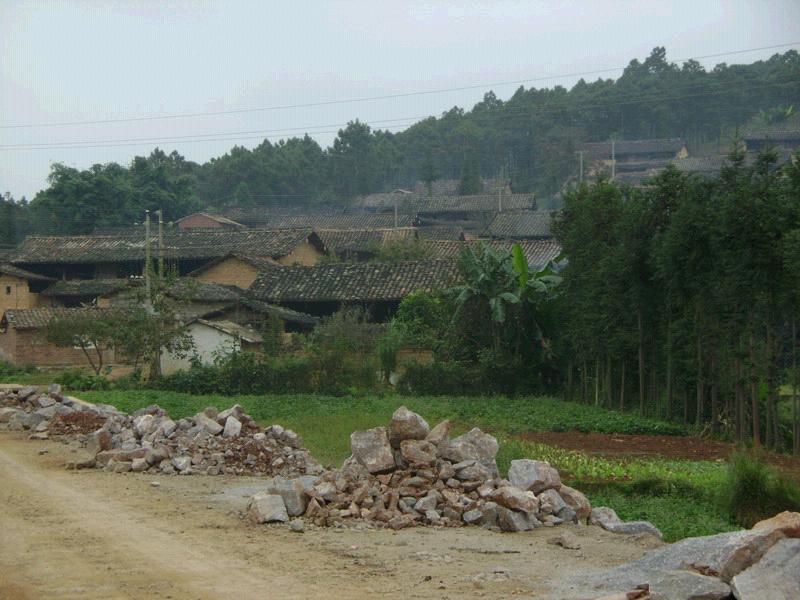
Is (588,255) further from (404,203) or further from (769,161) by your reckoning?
(404,203)

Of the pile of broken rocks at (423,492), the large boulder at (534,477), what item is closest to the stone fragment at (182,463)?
the pile of broken rocks at (423,492)

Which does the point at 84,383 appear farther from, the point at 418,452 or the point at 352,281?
the point at 418,452

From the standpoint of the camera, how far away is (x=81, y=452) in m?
19.2

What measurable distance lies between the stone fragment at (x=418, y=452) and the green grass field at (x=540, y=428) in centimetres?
243

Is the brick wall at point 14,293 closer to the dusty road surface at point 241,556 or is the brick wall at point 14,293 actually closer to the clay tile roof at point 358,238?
the clay tile roof at point 358,238

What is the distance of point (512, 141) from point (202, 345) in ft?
194

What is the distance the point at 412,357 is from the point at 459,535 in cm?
2241

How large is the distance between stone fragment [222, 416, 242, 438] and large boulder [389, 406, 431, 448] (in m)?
5.30

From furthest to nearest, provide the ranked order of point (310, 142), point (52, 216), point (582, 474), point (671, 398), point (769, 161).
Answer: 1. point (310, 142)
2. point (52, 216)
3. point (671, 398)
4. point (769, 161)
5. point (582, 474)

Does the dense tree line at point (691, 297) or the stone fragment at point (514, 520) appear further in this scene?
the dense tree line at point (691, 297)

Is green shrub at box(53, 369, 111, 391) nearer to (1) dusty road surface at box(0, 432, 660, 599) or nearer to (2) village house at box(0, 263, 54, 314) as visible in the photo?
(1) dusty road surface at box(0, 432, 660, 599)

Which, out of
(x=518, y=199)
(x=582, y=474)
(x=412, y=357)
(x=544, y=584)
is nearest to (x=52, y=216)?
(x=518, y=199)

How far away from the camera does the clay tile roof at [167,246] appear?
5156 cm

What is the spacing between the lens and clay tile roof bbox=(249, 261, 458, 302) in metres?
41.1
